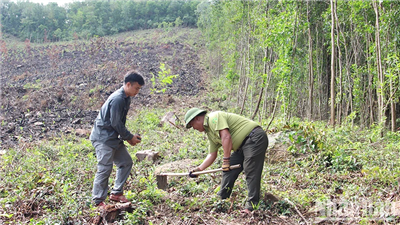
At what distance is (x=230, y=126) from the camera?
11.2 ft

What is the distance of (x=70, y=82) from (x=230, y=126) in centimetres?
1511

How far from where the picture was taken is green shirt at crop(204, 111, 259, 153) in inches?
129

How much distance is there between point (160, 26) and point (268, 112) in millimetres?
34344

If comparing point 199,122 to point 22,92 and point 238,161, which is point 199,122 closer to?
point 238,161

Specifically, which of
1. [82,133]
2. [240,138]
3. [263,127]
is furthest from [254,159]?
[82,133]

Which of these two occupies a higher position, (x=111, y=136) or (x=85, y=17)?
(x=85, y=17)

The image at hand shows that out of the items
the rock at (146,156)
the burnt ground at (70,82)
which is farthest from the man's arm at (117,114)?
the burnt ground at (70,82)

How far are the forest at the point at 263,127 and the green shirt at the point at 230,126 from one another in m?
0.82

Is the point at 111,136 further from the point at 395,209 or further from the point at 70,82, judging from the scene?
the point at 70,82

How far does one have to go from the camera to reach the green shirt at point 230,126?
329 centimetres

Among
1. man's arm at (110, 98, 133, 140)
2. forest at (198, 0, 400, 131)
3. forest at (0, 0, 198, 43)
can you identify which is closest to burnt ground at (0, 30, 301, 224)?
A: man's arm at (110, 98, 133, 140)

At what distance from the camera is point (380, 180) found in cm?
386

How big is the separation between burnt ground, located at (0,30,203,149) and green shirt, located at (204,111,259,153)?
6.32m

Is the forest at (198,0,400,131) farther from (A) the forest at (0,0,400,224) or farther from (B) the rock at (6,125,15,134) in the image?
(B) the rock at (6,125,15,134)
